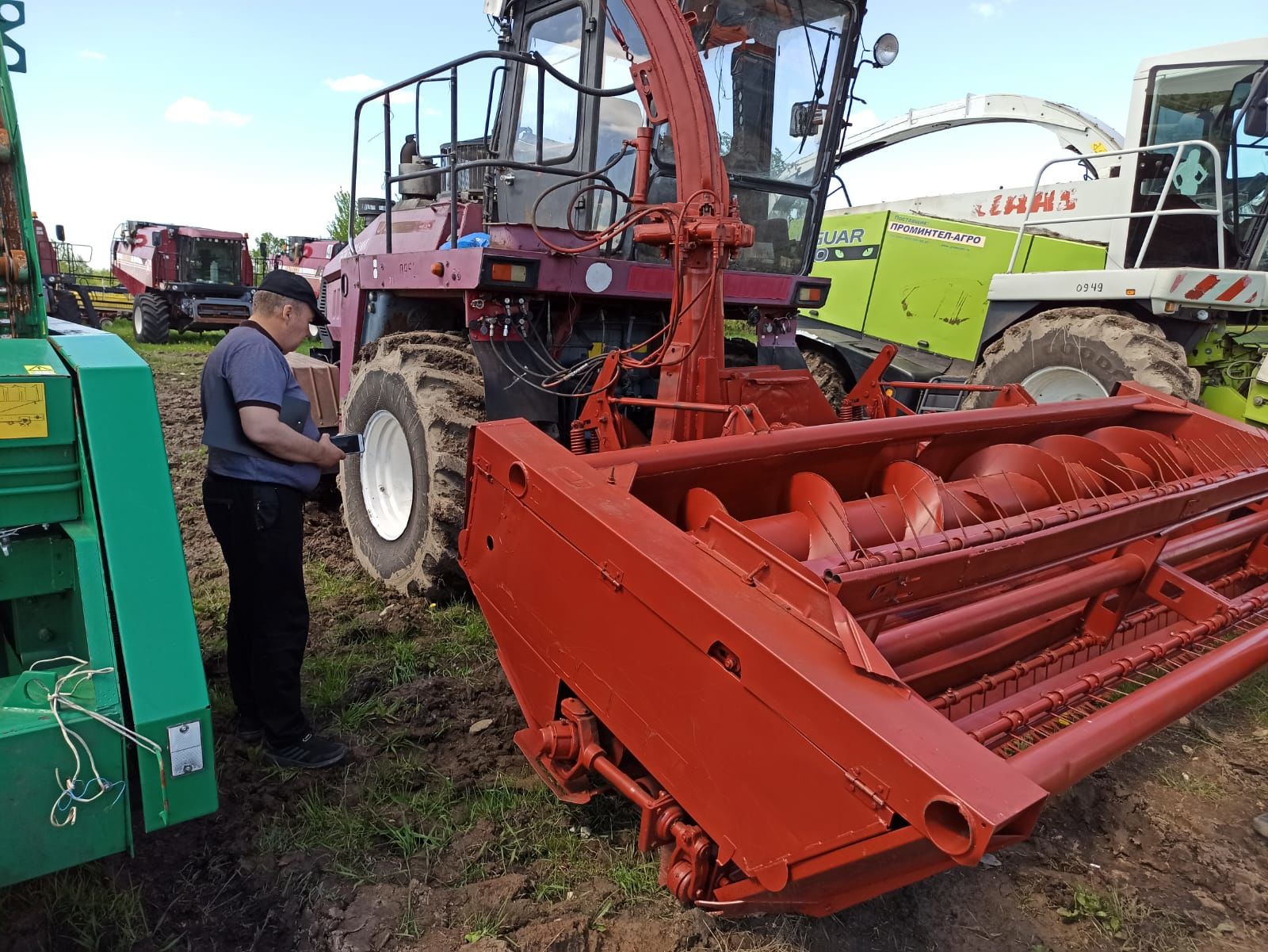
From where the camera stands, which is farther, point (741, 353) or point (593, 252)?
point (741, 353)

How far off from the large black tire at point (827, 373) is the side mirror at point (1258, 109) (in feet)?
9.88

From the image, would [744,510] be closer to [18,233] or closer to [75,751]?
[75,751]

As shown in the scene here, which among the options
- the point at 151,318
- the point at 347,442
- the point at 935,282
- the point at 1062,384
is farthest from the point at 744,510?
the point at 151,318

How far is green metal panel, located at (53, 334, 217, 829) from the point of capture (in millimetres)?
1585

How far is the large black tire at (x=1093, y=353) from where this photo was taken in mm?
4578

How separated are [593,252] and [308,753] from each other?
7.92 feet

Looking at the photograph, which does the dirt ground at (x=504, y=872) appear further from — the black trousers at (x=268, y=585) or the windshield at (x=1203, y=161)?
the windshield at (x=1203, y=161)

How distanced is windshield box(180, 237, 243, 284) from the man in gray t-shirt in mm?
15991

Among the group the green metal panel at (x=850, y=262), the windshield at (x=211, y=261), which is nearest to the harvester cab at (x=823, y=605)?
the green metal panel at (x=850, y=262)

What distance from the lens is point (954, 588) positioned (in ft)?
6.72

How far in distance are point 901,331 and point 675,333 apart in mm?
4709

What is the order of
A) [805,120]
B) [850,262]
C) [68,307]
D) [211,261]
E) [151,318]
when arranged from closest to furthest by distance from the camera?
[805,120] < [850,262] < [68,307] < [151,318] < [211,261]

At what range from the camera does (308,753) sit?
8.79ft

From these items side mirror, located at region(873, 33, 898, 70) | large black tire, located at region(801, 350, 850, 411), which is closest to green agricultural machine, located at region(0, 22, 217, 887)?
side mirror, located at region(873, 33, 898, 70)
